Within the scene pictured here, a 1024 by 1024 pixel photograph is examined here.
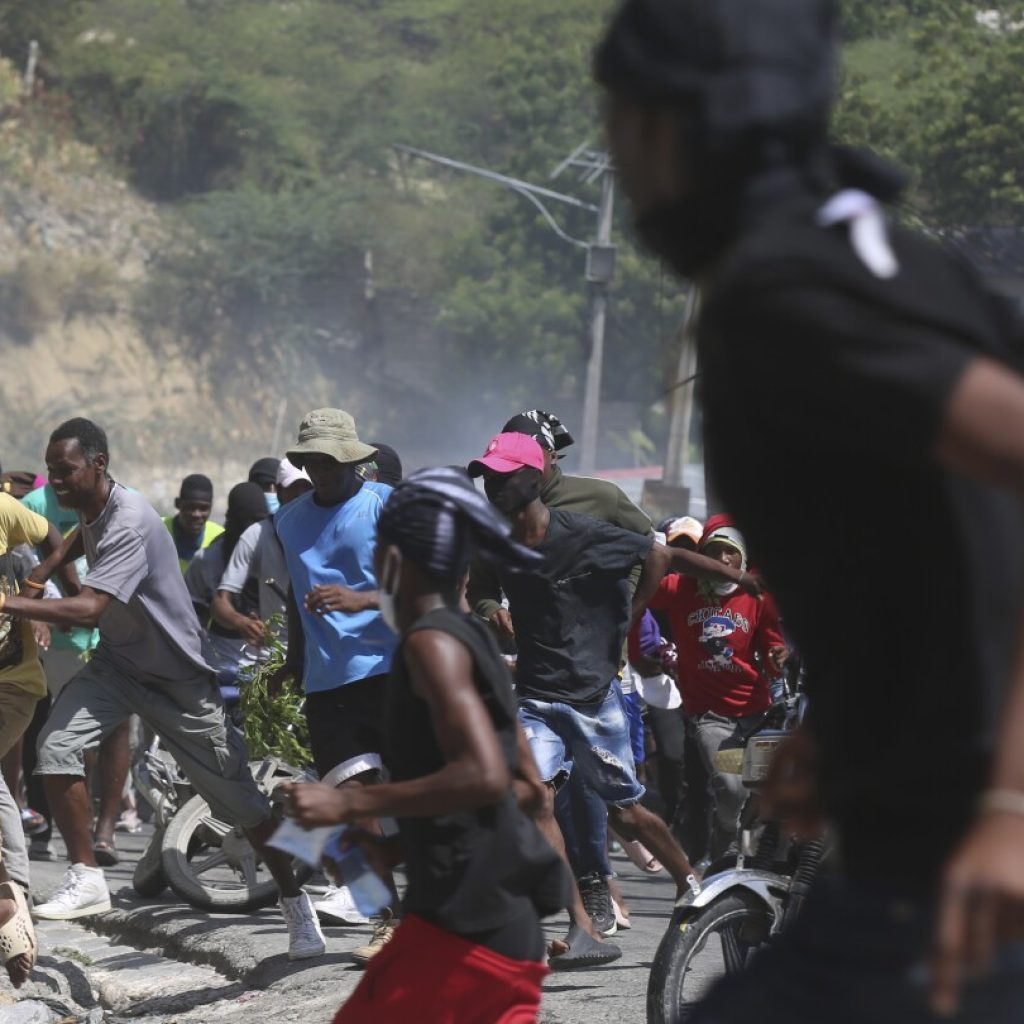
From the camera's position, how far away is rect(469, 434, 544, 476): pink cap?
697 cm

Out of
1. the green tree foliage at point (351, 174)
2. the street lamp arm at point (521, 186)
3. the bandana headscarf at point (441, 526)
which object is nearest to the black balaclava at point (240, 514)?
the bandana headscarf at point (441, 526)

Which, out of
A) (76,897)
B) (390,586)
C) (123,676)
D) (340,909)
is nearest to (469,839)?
(390,586)

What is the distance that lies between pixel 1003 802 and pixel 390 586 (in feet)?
6.36

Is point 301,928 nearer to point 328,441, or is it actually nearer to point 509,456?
point 328,441

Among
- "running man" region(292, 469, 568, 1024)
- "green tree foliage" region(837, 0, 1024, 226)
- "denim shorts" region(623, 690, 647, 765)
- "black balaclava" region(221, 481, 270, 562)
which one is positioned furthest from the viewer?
"green tree foliage" region(837, 0, 1024, 226)

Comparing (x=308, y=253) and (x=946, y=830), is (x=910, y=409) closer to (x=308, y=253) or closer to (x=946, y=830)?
(x=946, y=830)

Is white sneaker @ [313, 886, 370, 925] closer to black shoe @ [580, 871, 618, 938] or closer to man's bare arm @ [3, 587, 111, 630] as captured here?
black shoe @ [580, 871, 618, 938]

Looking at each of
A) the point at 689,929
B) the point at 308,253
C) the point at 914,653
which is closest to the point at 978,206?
the point at 308,253

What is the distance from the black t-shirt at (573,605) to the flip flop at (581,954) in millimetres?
870

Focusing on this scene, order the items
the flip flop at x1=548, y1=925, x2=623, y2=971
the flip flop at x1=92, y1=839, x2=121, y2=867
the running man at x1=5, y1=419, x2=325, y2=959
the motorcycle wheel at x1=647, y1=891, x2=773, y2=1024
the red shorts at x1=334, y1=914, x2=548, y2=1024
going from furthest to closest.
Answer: the flip flop at x1=92, y1=839, x2=121, y2=867 < the running man at x1=5, y1=419, x2=325, y2=959 < the flip flop at x1=548, y1=925, x2=623, y2=971 < the motorcycle wheel at x1=647, y1=891, x2=773, y2=1024 < the red shorts at x1=334, y1=914, x2=548, y2=1024

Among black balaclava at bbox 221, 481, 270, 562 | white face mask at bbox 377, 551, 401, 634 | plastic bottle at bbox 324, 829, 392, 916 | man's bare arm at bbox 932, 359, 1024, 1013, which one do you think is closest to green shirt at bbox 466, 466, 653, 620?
black balaclava at bbox 221, 481, 270, 562

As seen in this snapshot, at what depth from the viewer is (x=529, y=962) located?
3574mm

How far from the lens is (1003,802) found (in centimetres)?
187

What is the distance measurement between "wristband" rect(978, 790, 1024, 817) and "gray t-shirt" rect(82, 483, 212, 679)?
608cm
